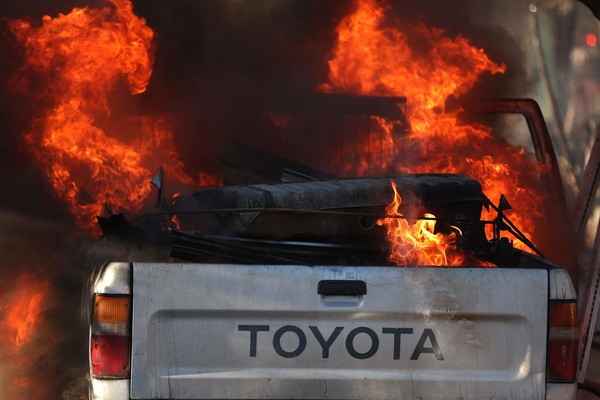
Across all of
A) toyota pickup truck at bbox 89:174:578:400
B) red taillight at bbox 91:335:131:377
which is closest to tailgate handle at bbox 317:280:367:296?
toyota pickup truck at bbox 89:174:578:400

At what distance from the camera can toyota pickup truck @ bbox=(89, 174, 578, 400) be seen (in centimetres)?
358

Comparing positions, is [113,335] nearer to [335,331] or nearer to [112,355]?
[112,355]

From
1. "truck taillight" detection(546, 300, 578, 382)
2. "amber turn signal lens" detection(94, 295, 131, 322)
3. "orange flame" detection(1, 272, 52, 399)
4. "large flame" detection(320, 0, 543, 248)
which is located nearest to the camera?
"amber turn signal lens" detection(94, 295, 131, 322)

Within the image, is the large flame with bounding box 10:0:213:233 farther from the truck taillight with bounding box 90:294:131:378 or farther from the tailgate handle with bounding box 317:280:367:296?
the tailgate handle with bounding box 317:280:367:296

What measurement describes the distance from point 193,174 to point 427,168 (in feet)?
6.40

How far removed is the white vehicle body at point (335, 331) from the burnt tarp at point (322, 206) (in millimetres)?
577

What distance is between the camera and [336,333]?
3.67 metres

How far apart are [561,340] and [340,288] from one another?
3.36 feet

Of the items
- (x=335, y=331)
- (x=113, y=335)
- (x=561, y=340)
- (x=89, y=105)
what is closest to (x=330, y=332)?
(x=335, y=331)

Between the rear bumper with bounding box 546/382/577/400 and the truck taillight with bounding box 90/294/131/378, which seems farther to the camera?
the rear bumper with bounding box 546/382/577/400

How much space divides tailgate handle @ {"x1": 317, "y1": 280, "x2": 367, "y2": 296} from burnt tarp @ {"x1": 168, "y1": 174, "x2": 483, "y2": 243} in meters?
0.56

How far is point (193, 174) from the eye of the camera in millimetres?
6945

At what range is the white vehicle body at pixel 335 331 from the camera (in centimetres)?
359

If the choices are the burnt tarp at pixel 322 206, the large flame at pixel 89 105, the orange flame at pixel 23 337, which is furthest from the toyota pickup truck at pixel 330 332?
the large flame at pixel 89 105
